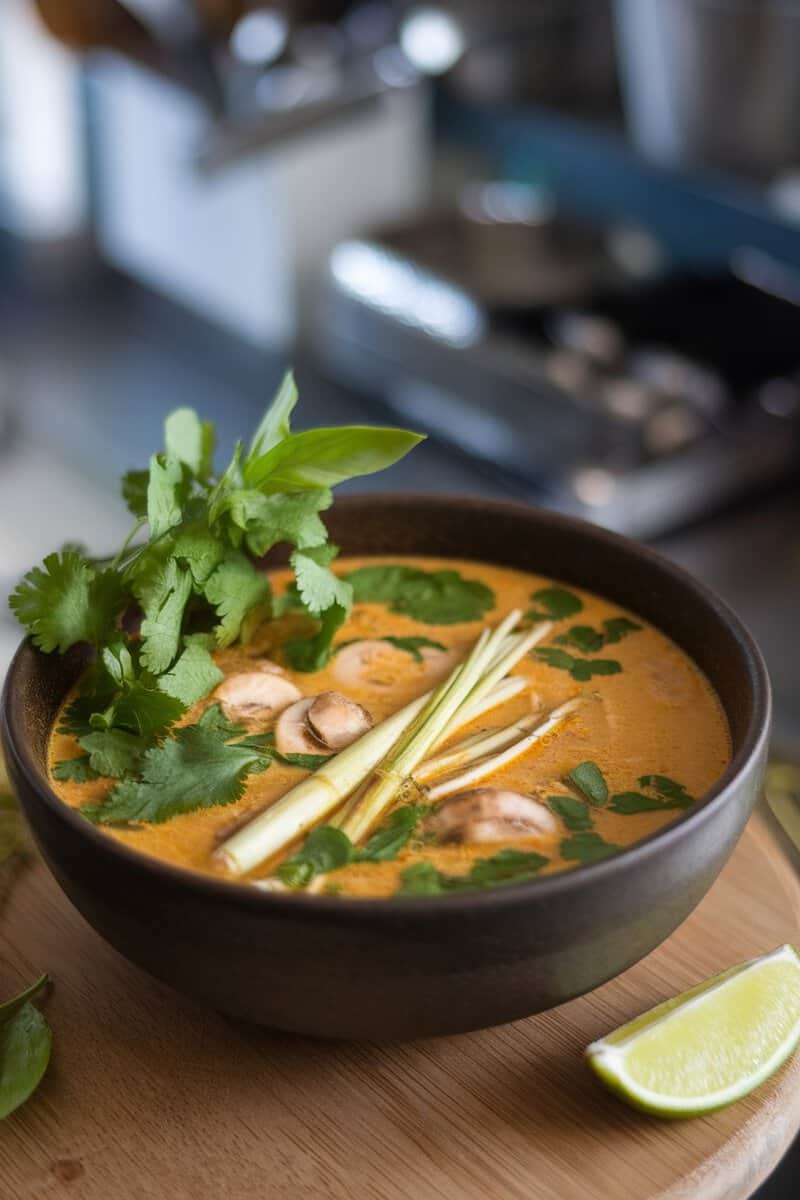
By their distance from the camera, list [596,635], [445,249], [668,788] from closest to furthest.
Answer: [668,788] < [596,635] < [445,249]

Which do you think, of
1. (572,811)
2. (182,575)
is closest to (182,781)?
(182,575)

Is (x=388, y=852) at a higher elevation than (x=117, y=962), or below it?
higher

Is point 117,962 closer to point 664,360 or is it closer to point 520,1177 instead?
point 520,1177

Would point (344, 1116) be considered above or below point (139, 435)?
above

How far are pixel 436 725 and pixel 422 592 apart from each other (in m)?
0.26

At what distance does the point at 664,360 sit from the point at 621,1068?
83.6 inches

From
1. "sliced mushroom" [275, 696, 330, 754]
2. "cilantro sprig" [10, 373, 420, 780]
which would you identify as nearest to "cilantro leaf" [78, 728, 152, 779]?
"cilantro sprig" [10, 373, 420, 780]

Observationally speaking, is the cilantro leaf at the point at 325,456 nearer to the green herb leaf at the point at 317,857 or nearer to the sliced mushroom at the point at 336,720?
the sliced mushroom at the point at 336,720

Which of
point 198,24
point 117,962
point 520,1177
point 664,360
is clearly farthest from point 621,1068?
point 198,24

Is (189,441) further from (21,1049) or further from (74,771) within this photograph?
(21,1049)

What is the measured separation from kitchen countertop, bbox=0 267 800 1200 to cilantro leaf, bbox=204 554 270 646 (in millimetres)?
1184

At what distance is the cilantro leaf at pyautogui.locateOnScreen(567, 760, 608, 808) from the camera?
1.09 m

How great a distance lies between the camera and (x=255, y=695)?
4.00 feet

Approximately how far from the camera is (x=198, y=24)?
10.9 feet
